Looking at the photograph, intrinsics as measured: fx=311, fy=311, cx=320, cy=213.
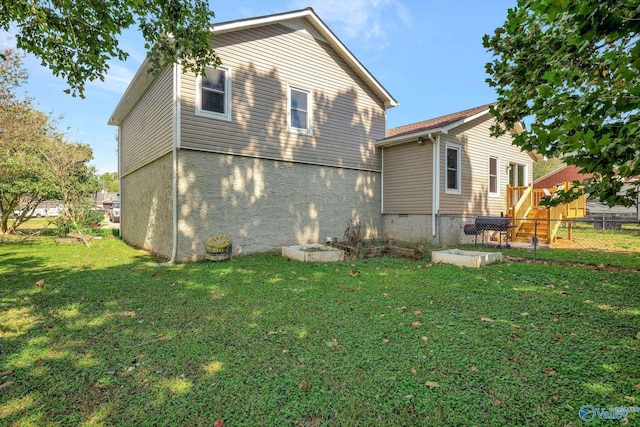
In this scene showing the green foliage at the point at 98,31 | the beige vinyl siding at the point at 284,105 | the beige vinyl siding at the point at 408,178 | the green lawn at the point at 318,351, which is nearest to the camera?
the green lawn at the point at 318,351

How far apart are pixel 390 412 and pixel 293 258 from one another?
683 cm

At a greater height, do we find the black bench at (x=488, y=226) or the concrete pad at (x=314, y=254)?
the black bench at (x=488, y=226)

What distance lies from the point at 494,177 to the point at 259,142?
10.5 meters

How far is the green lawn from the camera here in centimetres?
237

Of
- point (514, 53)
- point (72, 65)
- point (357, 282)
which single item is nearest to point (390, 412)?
point (357, 282)

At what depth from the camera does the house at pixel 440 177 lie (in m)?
11.2

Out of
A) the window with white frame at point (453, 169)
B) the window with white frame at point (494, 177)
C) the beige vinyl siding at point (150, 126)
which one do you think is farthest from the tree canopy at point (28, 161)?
the window with white frame at point (494, 177)

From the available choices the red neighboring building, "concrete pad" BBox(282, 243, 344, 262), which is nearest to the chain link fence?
"concrete pad" BBox(282, 243, 344, 262)

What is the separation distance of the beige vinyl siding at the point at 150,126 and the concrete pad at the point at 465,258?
7951 millimetres

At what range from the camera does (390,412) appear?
232cm

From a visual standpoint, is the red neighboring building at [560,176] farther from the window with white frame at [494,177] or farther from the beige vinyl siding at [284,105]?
the beige vinyl siding at [284,105]

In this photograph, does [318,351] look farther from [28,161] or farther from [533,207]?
[28,161]

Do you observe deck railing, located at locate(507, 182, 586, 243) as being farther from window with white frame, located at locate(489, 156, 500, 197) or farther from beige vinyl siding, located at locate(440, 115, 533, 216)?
beige vinyl siding, located at locate(440, 115, 533, 216)

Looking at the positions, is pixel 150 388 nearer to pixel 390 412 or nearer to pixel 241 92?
pixel 390 412
